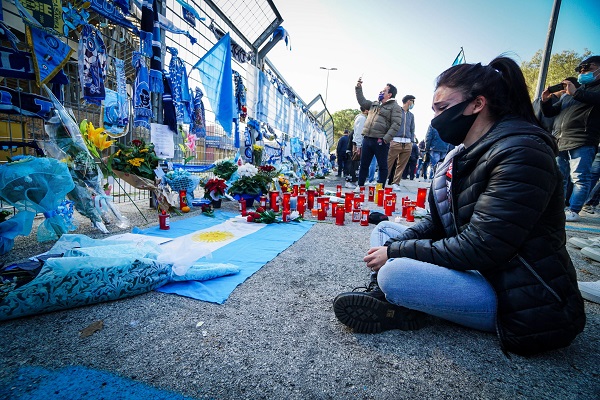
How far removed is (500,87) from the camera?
121 centimetres

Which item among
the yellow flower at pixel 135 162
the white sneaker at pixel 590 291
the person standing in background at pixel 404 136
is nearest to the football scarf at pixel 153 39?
the yellow flower at pixel 135 162

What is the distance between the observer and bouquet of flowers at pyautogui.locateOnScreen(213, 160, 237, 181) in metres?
4.60

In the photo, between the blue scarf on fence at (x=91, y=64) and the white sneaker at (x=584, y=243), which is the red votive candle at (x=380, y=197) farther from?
the blue scarf on fence at (x=91, y=64)

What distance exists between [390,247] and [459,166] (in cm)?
46

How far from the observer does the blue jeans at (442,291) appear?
44.6 inches

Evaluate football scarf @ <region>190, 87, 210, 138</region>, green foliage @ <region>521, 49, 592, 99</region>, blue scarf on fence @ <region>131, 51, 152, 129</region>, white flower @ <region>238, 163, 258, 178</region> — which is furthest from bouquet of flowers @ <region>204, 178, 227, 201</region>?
green foliage @ <region>521, 49, 592, 99</region>

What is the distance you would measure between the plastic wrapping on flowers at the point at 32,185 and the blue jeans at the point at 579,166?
519cm

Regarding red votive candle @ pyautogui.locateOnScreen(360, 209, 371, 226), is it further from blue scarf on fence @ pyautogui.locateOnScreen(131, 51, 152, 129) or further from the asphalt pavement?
blue scarf on fence @ pyautogui.locateOnScreen(131, 51, 152, 129)

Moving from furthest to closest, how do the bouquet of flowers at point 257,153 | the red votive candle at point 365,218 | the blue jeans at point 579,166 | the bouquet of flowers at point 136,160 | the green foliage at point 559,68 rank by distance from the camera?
1. the green foliage at point 559,68
2. the bouquet of flowers at point 257,153
3. the blue jeans at point 579,166
4. the red votive candle at point 365,218
5. the bouquet of flowers at point 136,160

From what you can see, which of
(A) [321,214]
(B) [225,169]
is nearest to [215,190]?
(B) [225,169]

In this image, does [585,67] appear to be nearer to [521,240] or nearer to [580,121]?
[580,121]

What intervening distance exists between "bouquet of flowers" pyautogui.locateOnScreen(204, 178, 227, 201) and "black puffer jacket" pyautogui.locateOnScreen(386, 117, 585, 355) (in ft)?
11.6

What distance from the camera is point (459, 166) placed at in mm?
1206

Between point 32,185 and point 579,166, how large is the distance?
5790 mm
